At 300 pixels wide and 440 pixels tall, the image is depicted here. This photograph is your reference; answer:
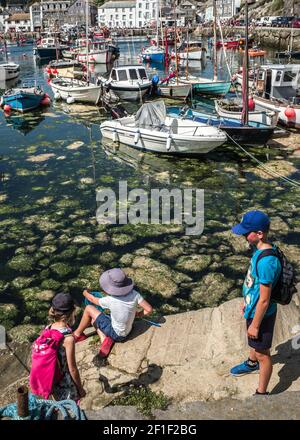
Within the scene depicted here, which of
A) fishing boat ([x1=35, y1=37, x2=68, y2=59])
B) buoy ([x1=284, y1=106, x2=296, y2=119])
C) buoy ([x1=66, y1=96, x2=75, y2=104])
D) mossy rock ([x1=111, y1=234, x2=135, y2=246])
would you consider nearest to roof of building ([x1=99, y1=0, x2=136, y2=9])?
fishing boat ([x1=35, y1=37, x2=68, y2=59])

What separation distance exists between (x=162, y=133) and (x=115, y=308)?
41.6 ft

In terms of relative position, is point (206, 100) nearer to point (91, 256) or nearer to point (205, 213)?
point (205, 213)

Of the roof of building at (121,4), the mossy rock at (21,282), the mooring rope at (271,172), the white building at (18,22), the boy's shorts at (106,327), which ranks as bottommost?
the mossy rock at (21,282)

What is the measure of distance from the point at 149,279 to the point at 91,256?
1.88 meters

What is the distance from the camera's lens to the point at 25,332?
7.76 m

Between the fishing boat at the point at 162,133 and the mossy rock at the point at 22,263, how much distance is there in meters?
8.93

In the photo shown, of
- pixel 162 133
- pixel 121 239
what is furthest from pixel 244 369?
pixel 162 133

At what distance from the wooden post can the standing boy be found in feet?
7.71

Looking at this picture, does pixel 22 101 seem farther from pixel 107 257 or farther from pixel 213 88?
pixel 107 257

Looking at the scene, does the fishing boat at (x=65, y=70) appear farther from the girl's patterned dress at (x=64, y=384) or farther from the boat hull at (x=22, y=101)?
the girl's patterned dress at (x=64, y=384)

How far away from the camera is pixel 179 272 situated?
31.4ft

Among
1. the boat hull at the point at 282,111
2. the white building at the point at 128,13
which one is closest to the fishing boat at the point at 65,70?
the boat hull at the point at 282,111

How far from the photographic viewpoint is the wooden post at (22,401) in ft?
11.0
